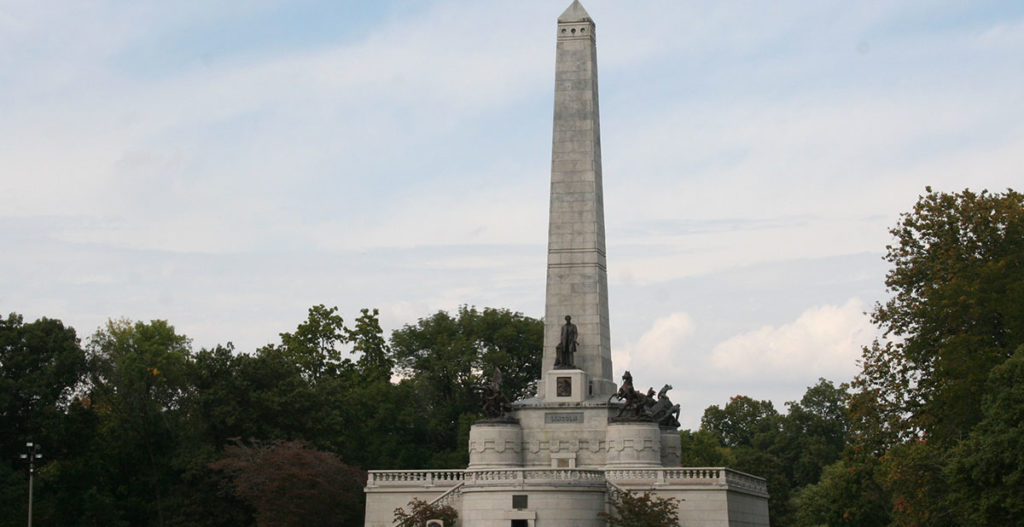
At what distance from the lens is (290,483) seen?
50.2m

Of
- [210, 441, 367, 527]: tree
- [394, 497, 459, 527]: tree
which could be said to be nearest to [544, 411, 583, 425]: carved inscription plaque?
[394, 497, 459, 527]: tree

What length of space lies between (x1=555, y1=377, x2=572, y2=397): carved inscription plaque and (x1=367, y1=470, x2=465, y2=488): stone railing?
5177 mm

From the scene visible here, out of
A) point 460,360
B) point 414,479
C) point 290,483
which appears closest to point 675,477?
point 414,479

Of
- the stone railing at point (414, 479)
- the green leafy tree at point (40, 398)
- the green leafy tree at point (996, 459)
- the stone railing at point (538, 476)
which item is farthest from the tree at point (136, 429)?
the green leafy tree at point (996, 459)

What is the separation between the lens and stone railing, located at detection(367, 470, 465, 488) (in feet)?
155

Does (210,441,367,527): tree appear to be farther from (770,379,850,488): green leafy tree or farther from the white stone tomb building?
(770,379,850,488): green leafy tree

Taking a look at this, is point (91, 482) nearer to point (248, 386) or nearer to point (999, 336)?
point (248, 386)

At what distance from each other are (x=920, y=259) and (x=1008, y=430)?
33.8 feet

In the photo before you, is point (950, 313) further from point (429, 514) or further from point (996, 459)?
point (429, 514)

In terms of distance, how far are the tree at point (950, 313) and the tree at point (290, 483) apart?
20735 millimetres

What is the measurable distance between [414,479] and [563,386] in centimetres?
664

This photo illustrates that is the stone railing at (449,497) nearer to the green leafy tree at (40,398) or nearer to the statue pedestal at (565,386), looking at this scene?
the statue pedestal at (565,386)

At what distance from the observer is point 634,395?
47.8 meters

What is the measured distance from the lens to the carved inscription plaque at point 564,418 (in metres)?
49.2
